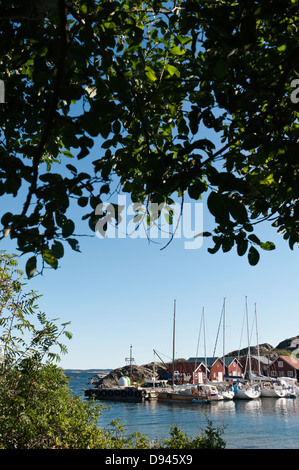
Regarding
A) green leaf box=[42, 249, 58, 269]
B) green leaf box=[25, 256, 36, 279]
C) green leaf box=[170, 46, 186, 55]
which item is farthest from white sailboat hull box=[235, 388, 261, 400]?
green leaf box=[25, 256, 36, 279]

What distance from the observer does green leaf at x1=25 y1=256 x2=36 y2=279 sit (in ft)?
9.74

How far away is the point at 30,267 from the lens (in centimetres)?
298

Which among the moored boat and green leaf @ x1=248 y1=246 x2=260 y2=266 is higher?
green leaf @ x1=248 y1=246 x2=260 y2=266

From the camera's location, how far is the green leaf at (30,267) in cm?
297

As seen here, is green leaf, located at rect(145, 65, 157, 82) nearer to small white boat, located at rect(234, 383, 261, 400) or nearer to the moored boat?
the moored boat

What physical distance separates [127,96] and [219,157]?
98 cm

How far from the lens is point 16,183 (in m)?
3.04

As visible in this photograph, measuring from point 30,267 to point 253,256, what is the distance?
1.84 meters

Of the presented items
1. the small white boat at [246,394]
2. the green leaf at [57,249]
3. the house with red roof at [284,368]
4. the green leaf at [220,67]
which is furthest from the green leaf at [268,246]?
the house with red roof at [284,368]

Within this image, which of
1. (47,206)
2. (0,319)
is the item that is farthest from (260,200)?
(0,319)

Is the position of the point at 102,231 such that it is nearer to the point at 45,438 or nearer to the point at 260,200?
the point at 260,200

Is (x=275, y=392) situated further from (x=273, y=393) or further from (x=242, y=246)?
(x=242, y=246)

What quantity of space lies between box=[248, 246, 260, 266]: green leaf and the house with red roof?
7381 cm

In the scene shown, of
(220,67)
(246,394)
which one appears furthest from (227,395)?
(220,67)
